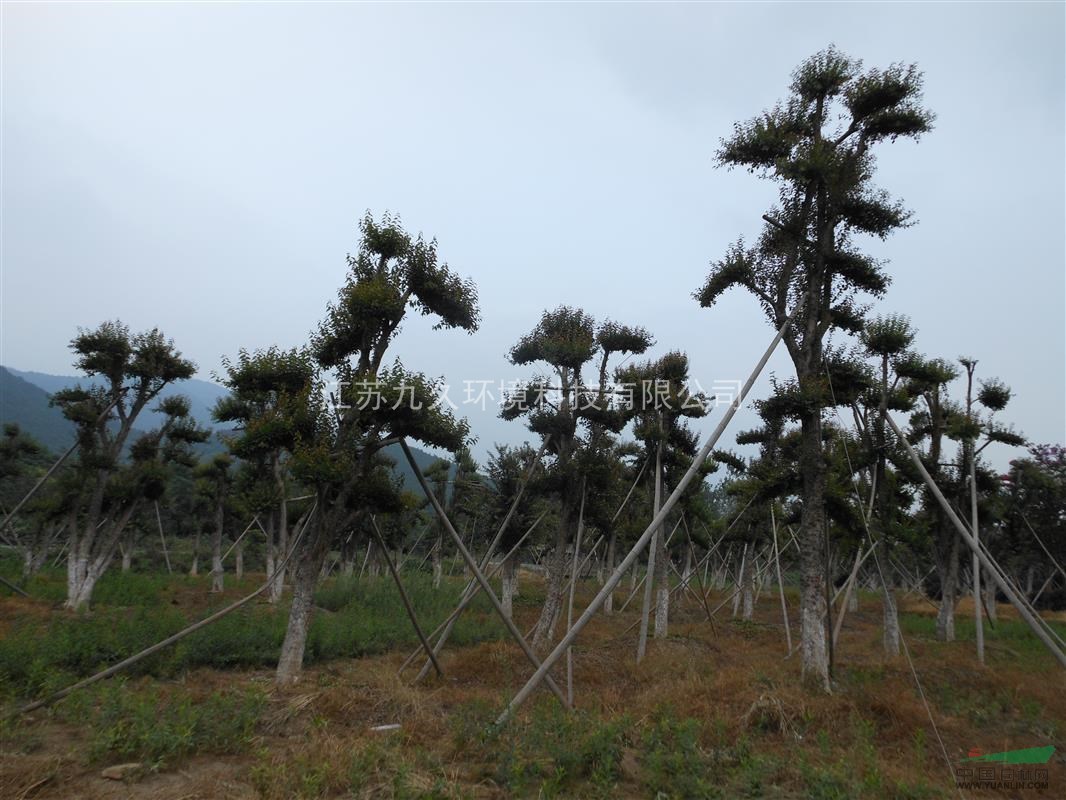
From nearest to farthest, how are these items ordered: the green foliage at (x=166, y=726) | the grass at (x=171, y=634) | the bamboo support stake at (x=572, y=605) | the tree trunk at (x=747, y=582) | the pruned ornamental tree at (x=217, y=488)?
the green foliage at (x=166, y=726) → the grass at (x=171, y=634) → the bamboo support stake at (x=572, y=605) → the pruned ornamental tree at (x=217, y=488) → the tree trunk at (x=747, y=582)

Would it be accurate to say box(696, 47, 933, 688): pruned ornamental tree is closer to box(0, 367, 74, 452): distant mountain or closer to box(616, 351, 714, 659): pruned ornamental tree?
box(616, 351, 714, 659): pruned ornamental tree

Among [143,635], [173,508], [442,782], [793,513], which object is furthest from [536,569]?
[442,782]

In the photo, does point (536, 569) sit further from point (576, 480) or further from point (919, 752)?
point (919, 752)

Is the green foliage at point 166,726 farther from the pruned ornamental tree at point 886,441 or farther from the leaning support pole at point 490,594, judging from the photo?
the pruned ornamental tree at point 886,441

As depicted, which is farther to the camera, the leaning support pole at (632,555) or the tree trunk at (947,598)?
the tree trunk at (947,598)

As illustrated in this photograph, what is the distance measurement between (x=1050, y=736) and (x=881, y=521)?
912 cm

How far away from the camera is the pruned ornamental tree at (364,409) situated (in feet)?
35.8

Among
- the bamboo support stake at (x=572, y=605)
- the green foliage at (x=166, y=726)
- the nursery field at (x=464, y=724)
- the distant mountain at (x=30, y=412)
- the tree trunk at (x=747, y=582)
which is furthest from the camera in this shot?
the distant mountain at (x=30, y=412)

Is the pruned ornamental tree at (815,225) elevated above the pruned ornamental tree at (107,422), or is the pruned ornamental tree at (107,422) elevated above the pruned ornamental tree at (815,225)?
the pruned ornamental tree at (815,225)

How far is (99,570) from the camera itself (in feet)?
59.5

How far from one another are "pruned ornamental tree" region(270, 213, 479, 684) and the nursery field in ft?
7.89

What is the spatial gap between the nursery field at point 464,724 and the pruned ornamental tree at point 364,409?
240cm

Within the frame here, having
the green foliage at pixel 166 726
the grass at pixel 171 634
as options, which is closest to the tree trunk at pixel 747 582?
the grass at pixel 171 634

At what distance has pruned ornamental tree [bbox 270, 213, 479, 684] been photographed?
10.9 metres
